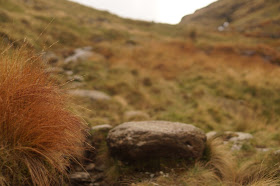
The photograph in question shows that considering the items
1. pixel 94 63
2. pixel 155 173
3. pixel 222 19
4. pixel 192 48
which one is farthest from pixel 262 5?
pixel 155 173

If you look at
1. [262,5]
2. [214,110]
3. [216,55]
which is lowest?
[214,110]

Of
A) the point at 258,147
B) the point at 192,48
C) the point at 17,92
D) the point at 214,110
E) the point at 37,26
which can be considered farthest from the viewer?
the point at 192,48

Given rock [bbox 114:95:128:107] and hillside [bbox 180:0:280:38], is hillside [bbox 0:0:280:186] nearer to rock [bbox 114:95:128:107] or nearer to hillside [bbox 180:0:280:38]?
rock [bbox 114:95:128:107]

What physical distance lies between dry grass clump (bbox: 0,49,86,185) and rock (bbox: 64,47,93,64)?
22.0ft

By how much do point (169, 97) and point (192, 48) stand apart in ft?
21.8

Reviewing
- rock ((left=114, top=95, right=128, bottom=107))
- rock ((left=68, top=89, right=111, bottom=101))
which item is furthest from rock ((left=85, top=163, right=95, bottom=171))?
rock ((left=68, top=89, right=111, bottom=101))

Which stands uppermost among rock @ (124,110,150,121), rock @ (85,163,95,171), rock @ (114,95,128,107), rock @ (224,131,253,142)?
rock @ (114,95,128,107)

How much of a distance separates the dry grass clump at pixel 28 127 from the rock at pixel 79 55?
6.71 metres

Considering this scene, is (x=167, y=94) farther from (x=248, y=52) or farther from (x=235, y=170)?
(x=248, y=52)

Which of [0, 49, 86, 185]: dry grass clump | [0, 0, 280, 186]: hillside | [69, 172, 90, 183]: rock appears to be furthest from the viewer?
[0, 0, 280, 186]: hillside

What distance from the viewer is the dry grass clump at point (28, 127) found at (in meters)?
1.99

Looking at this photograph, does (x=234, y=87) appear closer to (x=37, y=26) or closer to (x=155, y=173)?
(x=155, y=173)

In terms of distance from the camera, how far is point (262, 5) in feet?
71.2

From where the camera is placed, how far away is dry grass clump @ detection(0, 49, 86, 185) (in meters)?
1.99
